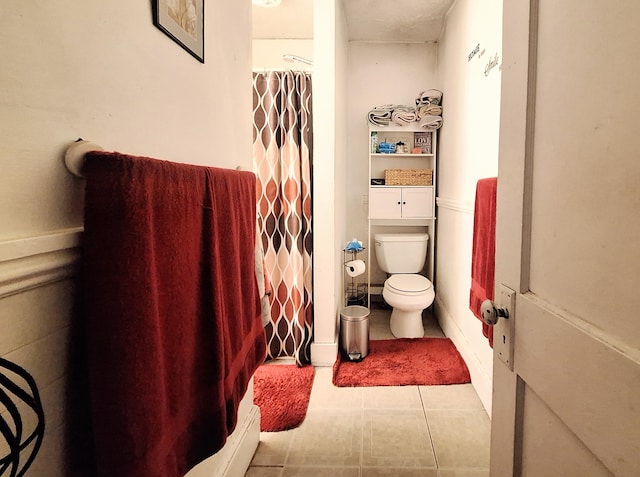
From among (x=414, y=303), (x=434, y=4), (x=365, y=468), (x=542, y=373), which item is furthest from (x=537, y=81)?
(x=434, y=4)

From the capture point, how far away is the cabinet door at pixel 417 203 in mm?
3277

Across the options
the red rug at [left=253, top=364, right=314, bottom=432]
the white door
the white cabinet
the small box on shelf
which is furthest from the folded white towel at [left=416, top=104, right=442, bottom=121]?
the white door

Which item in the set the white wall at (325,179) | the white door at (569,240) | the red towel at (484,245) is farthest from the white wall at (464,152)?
the white door at (569,240)

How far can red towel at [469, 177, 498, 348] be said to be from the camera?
1397 millimetres

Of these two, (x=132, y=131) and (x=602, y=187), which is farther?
(x=132, y=131)

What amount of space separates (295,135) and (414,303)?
146cm

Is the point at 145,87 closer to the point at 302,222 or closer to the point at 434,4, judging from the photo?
the point at 302,222

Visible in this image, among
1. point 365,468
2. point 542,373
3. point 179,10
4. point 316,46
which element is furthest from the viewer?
point 316,46

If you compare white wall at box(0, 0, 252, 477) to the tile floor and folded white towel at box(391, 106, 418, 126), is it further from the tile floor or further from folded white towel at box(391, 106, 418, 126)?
folded white towel at box(391, 106, 418, 126)

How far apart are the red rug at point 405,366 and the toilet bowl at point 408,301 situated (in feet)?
0.35

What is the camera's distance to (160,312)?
2.24ft

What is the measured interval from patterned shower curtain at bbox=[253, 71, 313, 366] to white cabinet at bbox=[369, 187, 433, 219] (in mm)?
1074

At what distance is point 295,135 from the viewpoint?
7.68ft

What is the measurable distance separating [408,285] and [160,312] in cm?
230
